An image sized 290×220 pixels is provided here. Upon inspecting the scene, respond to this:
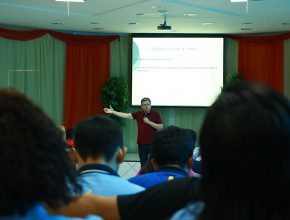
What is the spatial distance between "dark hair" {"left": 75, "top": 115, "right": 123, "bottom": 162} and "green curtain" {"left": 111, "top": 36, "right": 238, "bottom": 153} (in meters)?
8.57

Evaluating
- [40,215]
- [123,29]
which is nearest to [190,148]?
[40,215]

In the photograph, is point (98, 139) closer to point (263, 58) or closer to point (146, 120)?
point (146, 120)

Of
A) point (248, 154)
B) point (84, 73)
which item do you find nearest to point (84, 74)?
point (84, 73)

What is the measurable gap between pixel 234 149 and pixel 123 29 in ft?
31.0

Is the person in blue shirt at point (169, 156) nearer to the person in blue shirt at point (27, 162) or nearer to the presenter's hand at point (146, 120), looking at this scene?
the person in blue shirt at point (27, 162)

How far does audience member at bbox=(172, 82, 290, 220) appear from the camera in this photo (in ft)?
2.53

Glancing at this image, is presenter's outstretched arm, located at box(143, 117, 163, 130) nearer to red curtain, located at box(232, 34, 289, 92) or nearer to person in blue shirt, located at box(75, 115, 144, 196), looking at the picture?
red curtain, located at box(232, 34, 289, 92)

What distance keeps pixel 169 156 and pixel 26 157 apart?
1.44 m

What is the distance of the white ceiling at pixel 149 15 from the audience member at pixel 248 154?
6.46m

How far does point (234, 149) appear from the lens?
784mm

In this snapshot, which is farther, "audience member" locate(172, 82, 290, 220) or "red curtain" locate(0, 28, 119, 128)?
"red curtain" locate(0, 28, 119, 128)

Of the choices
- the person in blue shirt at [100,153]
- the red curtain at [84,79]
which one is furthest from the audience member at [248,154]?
the red curtain at [84,79]

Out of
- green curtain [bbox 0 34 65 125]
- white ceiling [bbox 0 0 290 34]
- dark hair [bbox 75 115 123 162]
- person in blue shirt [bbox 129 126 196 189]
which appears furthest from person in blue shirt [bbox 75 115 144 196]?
green curtain [bbox 0 34 65 125]

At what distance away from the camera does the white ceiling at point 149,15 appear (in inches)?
287
